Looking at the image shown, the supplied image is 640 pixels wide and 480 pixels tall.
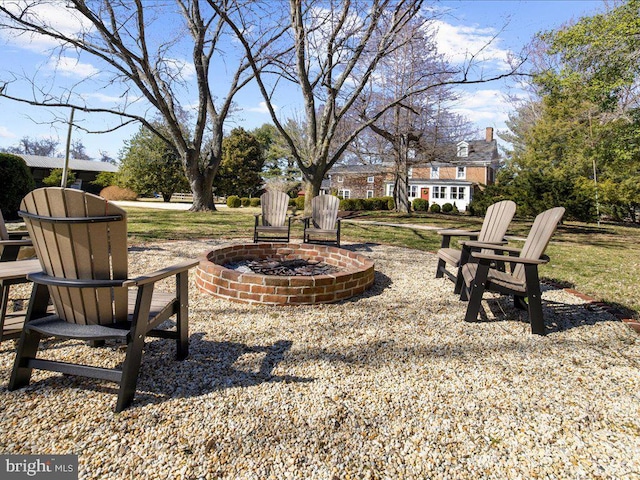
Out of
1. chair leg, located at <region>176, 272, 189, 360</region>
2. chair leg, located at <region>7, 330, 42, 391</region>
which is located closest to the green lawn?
chair leg, located at <region>176, 272, 189, 360</region>

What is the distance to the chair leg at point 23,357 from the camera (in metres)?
1.99

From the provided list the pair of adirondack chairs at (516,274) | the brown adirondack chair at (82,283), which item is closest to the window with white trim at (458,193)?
the pair of adirondack chairs at (516,274)

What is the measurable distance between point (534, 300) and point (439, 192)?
32547 millimetres

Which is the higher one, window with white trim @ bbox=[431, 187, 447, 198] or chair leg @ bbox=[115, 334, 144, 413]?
window with white trim @ bbox=[431, 187, 447, 198]

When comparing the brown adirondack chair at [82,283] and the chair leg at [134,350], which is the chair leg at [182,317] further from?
the chair leg at [134,350]

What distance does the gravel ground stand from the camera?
63.0 inches

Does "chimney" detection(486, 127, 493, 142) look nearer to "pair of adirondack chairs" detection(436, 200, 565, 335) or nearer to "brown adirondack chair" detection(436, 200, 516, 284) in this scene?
"brown adirondack chair" detection(436, 200, 516, 284)

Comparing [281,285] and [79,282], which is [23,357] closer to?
[79,282]

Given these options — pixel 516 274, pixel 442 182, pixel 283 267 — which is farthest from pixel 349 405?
pixel 442 182

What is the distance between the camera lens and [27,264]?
256 cm

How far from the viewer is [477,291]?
128 inches

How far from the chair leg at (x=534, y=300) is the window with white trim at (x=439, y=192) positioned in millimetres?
32373

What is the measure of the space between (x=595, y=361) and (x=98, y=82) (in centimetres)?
1251

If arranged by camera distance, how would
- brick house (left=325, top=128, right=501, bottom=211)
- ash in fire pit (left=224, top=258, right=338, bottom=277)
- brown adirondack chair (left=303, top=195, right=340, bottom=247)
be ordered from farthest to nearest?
brick house (left=325, top=128, right=501, bottom=211) → brown adirondack chair (left=303, top=195, right=340, bottom=247) → ash in fire pit (left=224, top=258, right=338, bottom=277)
